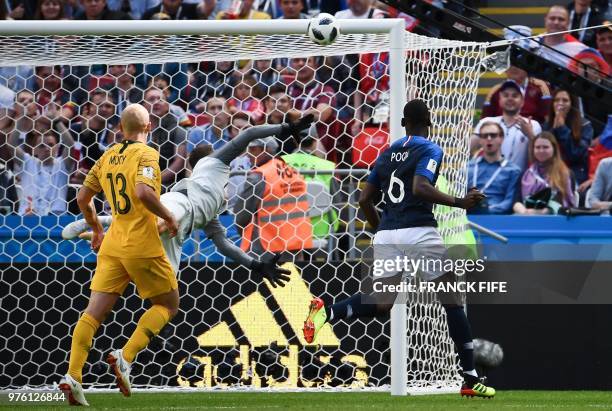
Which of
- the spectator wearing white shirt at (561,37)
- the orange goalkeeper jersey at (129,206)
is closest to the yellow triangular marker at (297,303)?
the orange goalkeeper jersey at (129,206)

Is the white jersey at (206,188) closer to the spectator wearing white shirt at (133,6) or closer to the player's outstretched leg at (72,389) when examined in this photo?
the player's outstretched leg at (72,389)

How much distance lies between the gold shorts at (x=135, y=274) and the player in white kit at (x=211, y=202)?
495mm

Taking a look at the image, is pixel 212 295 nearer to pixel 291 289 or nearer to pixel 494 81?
pixel 291 289

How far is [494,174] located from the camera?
37.9ft

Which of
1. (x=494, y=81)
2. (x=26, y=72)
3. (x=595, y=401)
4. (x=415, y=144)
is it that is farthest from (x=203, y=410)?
(x=494, y=81)

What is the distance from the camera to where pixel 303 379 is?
8.84 metres

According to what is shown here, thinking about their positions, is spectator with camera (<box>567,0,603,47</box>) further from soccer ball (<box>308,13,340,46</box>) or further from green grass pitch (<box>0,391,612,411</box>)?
soccer ball (<box>308,13,340,46</box>)

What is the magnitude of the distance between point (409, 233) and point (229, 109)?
4078 mm

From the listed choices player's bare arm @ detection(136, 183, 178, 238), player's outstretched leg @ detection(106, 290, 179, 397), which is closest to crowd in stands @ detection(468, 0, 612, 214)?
player's outstretched leg @ detection(106, 290, 179, 397)

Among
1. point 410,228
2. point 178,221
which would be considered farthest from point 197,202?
point 410,228

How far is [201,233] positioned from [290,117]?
3.98 ft

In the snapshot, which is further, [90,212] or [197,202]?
[197,202]

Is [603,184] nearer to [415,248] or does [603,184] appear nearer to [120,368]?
[415,248]

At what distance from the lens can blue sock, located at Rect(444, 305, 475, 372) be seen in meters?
7.36
